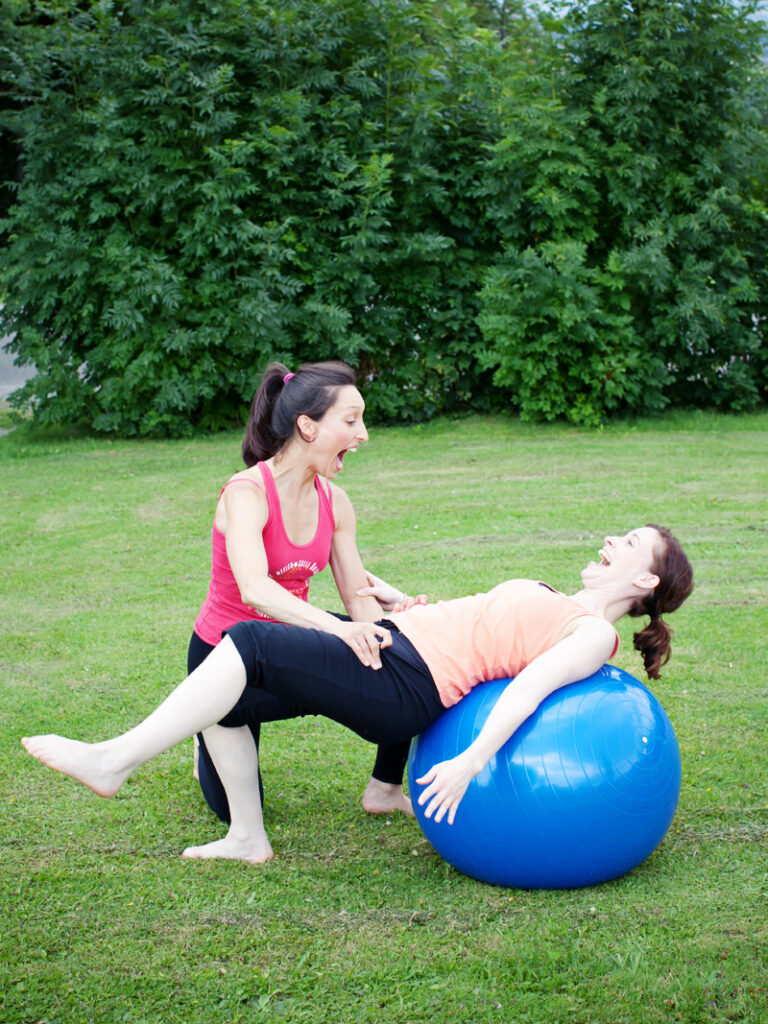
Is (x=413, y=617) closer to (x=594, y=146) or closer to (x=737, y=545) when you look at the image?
(x=737, y=545)

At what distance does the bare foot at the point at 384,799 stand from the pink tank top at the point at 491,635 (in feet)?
2.29

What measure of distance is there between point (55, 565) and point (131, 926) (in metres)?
4.22

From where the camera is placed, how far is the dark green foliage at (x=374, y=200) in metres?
10.4

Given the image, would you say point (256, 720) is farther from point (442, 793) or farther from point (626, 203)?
point (626, 203)

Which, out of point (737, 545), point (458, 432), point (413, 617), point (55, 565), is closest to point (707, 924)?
point (413, 617)

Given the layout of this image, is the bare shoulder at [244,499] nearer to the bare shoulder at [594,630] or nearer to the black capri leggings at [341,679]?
the black capri leggings at [341,679]

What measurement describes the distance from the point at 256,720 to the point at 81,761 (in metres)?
0.67

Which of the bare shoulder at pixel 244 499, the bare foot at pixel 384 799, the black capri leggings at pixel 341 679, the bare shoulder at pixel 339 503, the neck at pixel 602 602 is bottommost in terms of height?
the bare foot at pixel 384 799

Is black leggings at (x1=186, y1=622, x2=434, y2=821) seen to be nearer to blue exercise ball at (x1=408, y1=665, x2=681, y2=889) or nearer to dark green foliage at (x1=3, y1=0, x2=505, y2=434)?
blue exercise ball at (x1=408, y1=665, x2=681, y2=889)

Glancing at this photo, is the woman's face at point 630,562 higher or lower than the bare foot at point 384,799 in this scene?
higher

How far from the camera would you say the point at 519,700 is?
282cm

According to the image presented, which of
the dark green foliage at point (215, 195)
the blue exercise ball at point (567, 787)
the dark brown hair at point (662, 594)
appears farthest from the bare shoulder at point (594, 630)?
the dark green foliage at point (215, 195)

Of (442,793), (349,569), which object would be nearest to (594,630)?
(442,793)

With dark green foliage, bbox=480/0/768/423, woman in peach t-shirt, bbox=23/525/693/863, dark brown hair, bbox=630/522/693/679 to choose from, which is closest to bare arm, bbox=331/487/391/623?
woman in peach t-shirt, bbox=23/525/693/863
